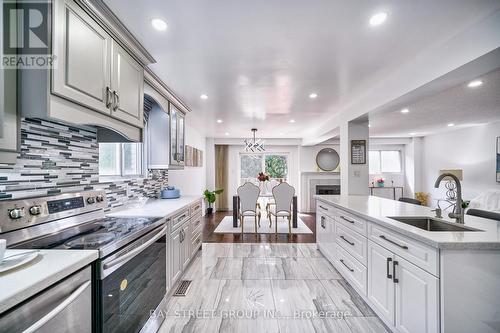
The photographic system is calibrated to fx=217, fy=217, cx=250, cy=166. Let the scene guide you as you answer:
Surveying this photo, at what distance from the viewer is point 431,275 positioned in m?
1.33

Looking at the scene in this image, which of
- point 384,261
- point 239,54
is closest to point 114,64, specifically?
point 239,54

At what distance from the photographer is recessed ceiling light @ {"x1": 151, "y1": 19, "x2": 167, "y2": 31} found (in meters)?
1.59

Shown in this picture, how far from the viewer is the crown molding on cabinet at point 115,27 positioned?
1.33 meters

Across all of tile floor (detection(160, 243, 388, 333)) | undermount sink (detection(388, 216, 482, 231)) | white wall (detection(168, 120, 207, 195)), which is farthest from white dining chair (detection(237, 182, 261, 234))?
undermount sink (detection(388, 216, 482, 231))

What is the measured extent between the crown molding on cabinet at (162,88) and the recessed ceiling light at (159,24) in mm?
661

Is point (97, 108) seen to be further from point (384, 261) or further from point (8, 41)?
point (384, 261)

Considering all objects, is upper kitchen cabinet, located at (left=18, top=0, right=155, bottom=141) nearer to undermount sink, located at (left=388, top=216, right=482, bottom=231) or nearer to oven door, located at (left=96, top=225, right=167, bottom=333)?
oven door, located at (left=96, top=225, right=167, bottom=333)

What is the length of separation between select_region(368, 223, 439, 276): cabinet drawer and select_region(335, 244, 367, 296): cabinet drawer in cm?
46

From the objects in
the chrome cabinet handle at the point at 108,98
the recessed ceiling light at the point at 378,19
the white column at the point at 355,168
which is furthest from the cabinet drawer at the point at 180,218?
the white column at the point at 355,168

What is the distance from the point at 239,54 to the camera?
2057 mm

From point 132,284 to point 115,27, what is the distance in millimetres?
1809

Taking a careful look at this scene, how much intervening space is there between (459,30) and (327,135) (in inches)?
141

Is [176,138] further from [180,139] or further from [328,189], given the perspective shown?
[328,189]

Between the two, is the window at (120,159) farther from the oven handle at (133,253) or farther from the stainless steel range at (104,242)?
the oven handle at (133,253)
